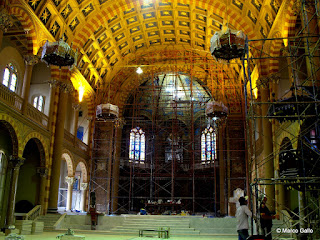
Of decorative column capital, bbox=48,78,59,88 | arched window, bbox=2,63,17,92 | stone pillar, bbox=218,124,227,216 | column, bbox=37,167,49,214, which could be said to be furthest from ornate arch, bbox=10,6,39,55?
stone pillar, bbox=218,124,227,216

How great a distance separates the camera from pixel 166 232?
14.1 m

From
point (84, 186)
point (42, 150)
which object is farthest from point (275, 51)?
point (84, 186)

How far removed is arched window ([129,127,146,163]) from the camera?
29.6m

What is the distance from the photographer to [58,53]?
1429cm

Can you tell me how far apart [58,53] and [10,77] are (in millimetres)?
6257

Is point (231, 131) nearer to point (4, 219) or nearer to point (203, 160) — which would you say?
point (203, 160)

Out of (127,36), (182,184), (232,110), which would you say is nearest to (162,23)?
(127,36)

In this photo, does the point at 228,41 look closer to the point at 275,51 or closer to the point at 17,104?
the point at 275,51

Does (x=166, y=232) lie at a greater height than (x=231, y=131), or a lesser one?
lesser

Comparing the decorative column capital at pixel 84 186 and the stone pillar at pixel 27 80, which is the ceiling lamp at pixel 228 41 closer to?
the stone pillar at pixel 27 80

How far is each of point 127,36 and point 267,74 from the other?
1008 centimetres

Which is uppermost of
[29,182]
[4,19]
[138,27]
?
[138,27]

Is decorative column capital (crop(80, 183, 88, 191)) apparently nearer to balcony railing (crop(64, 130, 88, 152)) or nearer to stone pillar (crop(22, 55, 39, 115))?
balcony railing (crop(64, 130, 88, 152))

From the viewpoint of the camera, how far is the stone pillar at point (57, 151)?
1886 cm
